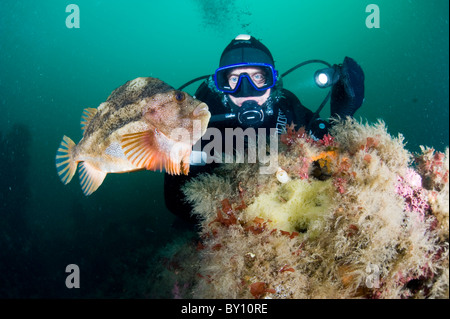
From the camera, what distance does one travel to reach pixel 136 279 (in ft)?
27.4

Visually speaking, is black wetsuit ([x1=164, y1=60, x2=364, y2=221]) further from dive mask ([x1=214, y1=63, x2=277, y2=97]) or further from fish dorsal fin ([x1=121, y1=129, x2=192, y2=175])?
fish dorsal fin ([x1=121, y1=129, x2=192, y2=175])

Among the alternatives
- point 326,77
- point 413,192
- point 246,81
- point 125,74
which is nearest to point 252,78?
point 246,81

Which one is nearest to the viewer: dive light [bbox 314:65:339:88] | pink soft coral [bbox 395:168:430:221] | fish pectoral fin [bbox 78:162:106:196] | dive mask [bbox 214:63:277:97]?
pink soft coral [bbox 395:168:430:221]

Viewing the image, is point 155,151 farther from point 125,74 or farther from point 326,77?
point 125,74

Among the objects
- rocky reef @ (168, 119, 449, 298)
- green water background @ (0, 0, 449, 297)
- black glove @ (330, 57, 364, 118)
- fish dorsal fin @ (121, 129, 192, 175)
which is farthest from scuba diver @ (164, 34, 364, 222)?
green water background @ (0, 0, 449, 297)

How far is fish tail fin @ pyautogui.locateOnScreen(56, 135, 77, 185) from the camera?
2584 mm

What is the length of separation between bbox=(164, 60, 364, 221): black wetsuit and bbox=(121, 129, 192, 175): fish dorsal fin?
1223mm

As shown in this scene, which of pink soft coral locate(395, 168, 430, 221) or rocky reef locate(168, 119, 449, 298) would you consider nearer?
rocky reef locate(168, 119, 449, 298)

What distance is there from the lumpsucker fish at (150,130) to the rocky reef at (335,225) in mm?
768

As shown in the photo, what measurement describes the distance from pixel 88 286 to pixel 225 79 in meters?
10.6

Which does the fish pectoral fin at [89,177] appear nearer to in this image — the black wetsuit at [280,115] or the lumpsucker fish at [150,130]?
the lumpsucker fish at [150,130]

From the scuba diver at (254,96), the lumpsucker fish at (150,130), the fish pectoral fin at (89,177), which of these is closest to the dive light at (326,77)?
the scuba diver at (254,96)

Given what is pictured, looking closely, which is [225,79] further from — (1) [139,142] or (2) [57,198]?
(2) [57,198]

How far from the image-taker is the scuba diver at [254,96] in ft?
11.6
